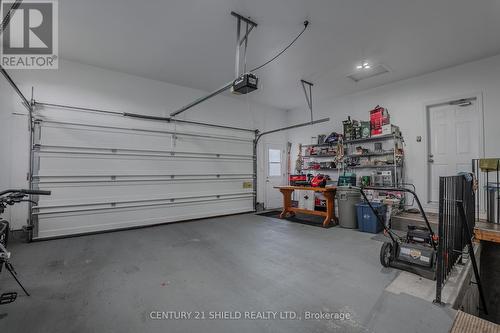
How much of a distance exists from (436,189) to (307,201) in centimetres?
309

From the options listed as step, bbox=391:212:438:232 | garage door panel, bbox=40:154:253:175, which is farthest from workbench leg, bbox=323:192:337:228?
garage door panel, bbox=40:154:253:175

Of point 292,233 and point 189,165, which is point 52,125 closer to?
point 189,165

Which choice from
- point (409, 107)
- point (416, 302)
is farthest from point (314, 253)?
point (409, 107)

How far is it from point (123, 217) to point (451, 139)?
7188 millimetres

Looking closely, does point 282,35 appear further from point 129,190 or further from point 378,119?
point 129,190

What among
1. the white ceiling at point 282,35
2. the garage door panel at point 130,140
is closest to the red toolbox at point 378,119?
the white ceiling at point 282,35

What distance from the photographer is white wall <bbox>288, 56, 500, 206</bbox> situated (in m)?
4.22

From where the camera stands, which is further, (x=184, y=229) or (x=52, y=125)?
(x=184, y=229)

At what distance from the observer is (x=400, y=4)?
293 centimetres

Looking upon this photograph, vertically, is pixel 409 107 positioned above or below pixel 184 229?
above

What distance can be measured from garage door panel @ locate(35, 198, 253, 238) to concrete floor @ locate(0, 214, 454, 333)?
1.15 ft

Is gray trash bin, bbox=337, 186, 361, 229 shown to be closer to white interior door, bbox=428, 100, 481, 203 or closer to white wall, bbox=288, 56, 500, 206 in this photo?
white wall, bbox=288, 56, 500, 206

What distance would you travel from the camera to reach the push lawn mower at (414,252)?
2430 mm

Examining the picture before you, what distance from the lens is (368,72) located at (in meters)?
4.99
